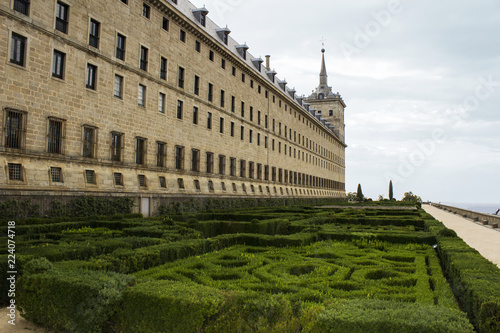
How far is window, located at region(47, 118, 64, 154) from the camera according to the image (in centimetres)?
1903

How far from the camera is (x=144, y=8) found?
26.6 meters

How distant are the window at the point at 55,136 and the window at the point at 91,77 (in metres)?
3.26

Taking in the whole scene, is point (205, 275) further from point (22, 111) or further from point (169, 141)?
point (169, 141)

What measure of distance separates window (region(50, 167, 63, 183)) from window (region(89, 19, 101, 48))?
807cm

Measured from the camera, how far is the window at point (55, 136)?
19.0m

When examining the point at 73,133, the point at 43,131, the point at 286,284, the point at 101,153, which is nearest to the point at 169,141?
the point at 101,153

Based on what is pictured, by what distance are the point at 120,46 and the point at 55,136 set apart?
836cm

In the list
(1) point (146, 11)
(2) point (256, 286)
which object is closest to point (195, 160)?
(1) point (146, 11)

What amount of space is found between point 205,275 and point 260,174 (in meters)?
38.5

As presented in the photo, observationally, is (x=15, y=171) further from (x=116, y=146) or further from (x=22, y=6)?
(x=22, y=6)

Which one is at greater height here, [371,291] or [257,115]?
[257,115]

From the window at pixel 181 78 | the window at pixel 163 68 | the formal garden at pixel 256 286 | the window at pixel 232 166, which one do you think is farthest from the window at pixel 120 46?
the window at pixel 232 166

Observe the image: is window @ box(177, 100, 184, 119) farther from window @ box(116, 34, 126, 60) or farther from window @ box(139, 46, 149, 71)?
window @ box(116, 34, 126, 60)

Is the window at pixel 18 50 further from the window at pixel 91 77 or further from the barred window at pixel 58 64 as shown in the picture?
the window at pixel 91 77
